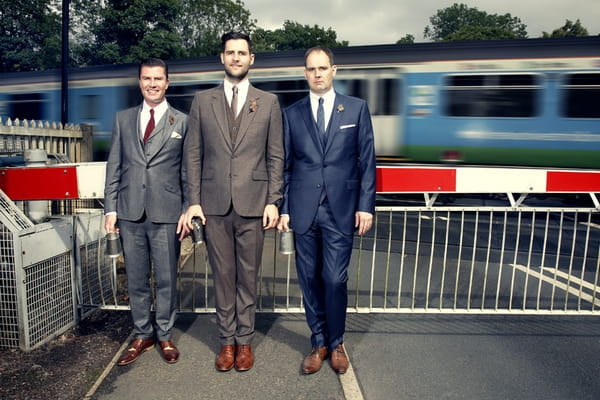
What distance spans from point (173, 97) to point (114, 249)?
9.83m

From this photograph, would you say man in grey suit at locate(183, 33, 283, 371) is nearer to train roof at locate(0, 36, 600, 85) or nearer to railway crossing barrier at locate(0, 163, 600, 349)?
railway crossing barrier at locate(0, 163, 600, 349)

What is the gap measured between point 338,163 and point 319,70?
0.61m

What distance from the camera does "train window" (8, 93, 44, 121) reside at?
14.8m

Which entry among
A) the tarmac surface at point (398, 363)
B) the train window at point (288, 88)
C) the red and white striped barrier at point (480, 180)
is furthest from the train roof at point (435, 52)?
the tarmac surface at point (398, 363)

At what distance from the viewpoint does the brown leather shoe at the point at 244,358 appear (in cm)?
324

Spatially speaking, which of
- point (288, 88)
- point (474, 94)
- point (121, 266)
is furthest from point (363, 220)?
point (288, 88)

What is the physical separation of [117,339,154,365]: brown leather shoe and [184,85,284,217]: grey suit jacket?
3.63ft

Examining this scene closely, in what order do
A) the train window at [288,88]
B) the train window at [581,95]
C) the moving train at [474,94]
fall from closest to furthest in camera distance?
the train window at [581,95]
the moving train at [474,94]
the train window at [288,88]

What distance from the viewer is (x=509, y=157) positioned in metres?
10.2

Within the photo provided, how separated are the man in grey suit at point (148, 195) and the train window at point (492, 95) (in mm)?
8159

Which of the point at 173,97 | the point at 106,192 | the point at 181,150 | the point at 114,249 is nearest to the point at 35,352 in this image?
the point at 114,249

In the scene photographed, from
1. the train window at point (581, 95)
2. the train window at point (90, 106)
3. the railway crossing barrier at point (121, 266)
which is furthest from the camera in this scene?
the train window at point (90, 106)

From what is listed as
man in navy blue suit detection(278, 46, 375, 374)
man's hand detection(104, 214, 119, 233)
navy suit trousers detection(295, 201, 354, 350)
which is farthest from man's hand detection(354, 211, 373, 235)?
man's hand detection(104, 214, 119, 233)

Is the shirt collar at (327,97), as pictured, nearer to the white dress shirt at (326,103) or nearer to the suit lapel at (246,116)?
the white dress shirt at (326,103)
